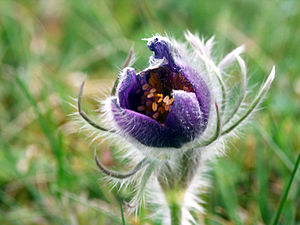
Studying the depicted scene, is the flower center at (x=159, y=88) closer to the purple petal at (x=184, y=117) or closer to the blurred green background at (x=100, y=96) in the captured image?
the purple petal at (x=184, y=117)

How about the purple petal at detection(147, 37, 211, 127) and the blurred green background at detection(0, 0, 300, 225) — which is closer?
the purple petal at detection(147, 37, 211, 127)

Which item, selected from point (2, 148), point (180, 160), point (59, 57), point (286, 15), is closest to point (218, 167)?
point (180, 160)

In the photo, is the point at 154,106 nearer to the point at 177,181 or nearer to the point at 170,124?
the point at 170,124

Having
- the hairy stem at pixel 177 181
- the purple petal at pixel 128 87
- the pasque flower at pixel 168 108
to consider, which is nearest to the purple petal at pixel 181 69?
the pasque flower at pixel 168 108

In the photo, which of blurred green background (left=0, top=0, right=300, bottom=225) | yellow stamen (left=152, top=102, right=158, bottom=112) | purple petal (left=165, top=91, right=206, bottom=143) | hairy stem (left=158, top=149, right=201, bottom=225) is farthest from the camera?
blurred green background (left=0, top=0, right=300, bottom=225)

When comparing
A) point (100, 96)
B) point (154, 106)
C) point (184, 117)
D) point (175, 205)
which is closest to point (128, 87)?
point (154, 106)

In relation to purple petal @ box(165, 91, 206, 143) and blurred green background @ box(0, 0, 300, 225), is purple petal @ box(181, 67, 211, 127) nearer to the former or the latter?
purple petal @ box(165, 91, 206, 143)

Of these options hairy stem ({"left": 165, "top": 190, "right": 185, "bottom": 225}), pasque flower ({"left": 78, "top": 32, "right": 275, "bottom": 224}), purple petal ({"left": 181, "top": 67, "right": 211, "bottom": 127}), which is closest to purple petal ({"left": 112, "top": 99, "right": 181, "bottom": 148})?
pasque flower ({"left": 78, "top": 32, "right": 275, "bottom": 224})

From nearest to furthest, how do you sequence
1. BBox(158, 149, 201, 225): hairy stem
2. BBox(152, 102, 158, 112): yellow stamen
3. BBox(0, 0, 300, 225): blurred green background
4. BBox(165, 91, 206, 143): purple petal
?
BBox(165, 91, 206, 143): purple petal → BBox(152, 102, 158, 112): yellow stamen → BBox(158, 149, 201, 225): hairy stem → BBox(0, 0, 300, 225): blurred green background

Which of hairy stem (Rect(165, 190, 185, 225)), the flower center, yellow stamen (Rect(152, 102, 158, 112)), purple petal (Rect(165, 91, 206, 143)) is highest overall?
the flower center

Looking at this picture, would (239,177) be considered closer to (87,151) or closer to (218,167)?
(218,167)
